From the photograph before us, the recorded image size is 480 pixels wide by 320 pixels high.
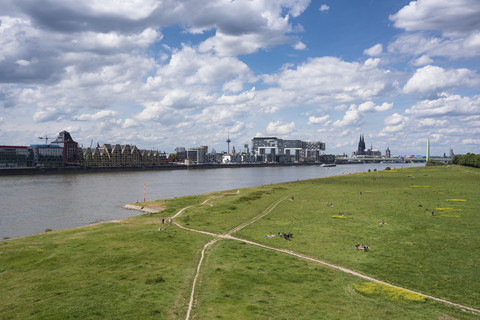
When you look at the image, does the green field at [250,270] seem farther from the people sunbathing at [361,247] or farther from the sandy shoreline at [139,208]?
the sandy shoreline at [139,208]

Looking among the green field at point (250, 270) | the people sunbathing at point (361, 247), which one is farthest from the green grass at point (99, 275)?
the people sunbathing at point (361, 247)

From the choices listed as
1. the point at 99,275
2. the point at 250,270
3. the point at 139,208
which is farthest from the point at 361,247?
the point at 139,208

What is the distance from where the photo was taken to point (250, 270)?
3000 cm

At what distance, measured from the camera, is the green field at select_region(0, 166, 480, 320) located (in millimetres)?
22328

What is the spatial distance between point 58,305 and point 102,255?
Answer: 11202 millimetres

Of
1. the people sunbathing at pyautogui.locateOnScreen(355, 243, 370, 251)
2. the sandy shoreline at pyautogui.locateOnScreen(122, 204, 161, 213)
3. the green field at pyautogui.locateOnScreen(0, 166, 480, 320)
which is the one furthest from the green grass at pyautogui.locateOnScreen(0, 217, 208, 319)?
the sandy shoreline at pyautogui.locateOnScreen(122, 204, 161, 213)

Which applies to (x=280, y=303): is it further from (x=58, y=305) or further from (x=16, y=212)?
(x=16, y=212)

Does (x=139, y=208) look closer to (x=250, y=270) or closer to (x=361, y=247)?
(x=250, y=270)

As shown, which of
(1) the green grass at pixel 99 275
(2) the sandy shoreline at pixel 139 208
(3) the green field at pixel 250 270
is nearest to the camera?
(1) the green grass at pixel 99 275

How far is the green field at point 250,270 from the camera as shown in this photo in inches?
879

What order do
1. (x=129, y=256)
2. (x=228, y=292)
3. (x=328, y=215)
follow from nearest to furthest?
1. (x=228, y=292)
2. (x=129, y=256)
3. (x=328, y=215)

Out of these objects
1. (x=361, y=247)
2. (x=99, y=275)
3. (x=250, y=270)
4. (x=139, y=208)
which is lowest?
(x=139, y=208)

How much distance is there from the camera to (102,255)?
33.4 metres

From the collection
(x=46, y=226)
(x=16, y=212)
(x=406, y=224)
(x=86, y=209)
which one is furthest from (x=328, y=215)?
(x=16, y=212)
